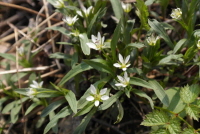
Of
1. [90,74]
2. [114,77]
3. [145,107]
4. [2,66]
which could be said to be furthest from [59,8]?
[145,107]

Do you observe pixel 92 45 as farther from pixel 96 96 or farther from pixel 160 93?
pixel 160 93

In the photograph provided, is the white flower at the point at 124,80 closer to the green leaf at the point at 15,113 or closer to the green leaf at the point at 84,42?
the green leaf at the point at 84,42

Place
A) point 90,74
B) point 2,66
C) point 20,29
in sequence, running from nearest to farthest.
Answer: point 90,74 < point 2,66 < point 20,29

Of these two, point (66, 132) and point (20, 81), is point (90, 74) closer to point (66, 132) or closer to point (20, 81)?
point (66, 132)

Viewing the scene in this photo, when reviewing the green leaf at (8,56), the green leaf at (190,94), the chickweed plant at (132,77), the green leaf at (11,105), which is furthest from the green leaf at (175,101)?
the green leaf at (8,56)

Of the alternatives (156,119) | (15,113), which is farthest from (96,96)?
(15,113)
